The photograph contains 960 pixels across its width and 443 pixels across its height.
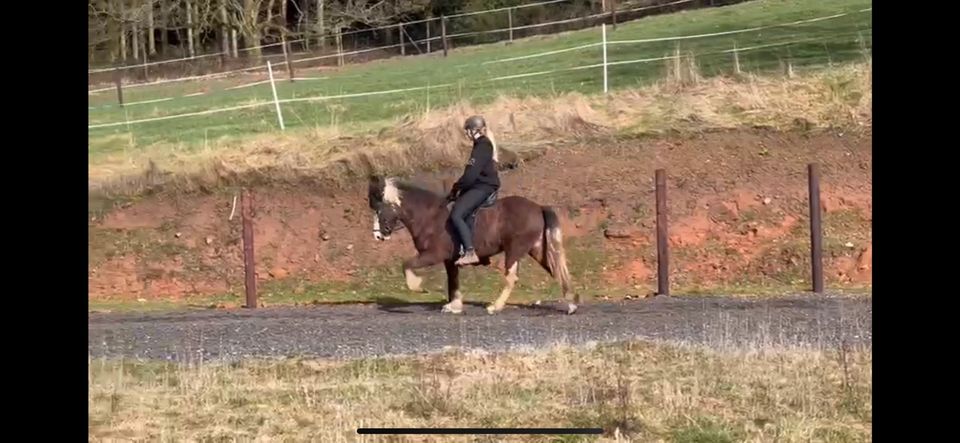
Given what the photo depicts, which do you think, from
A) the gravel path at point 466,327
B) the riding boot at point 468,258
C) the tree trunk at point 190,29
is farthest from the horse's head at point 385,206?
the tree trunk at point 190,29

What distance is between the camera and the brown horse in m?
13.3

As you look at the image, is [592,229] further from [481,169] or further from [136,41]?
[136,41]

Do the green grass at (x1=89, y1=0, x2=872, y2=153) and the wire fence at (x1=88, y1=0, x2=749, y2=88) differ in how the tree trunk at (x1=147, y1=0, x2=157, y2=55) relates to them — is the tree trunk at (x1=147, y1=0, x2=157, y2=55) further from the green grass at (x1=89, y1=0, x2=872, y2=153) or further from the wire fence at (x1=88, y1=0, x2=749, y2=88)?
the green grass at (x1=89, y1=0, x2=872, y2=153)

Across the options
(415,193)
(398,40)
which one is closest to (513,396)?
(415,193)

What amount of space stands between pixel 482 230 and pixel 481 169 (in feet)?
2.94

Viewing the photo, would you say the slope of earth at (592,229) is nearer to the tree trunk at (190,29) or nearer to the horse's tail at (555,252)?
the horse's tail at (555,252)

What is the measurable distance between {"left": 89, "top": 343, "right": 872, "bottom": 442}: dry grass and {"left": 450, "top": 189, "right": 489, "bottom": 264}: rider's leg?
2.97 metres

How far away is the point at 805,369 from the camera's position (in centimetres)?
916

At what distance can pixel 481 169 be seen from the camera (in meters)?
12.7

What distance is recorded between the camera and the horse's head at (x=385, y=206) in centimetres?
1324

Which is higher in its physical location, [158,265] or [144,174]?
[144,174]
